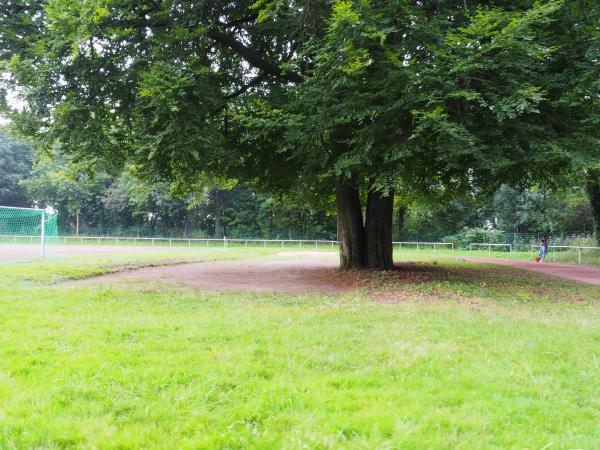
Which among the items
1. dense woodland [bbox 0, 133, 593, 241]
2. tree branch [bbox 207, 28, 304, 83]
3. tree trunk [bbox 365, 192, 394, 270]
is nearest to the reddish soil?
tree branch [bbox 207, 28, 304, 83]

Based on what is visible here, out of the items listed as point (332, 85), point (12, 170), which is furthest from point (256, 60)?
point (12, 170)

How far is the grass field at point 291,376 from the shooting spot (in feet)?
10.1

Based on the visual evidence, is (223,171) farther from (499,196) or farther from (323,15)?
(499,196)

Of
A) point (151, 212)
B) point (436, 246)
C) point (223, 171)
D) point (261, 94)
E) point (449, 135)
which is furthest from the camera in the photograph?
point (151, 212)

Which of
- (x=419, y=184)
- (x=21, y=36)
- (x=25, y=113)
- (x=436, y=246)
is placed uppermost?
(x=21, y=36)

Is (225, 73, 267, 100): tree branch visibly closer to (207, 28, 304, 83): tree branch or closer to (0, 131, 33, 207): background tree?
(207, 28, 304, 83): tree branch

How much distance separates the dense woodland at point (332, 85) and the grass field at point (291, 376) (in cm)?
384

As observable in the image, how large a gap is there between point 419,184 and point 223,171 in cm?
607

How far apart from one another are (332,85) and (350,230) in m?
6.07

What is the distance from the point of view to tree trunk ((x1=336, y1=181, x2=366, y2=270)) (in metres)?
→ 15.3

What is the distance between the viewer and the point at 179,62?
1108cm

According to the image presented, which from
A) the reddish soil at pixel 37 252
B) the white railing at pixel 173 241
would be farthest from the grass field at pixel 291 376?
the white railing at pixel 173 241

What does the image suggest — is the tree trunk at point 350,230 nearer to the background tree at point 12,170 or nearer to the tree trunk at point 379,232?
the tree trunk at point 379,232

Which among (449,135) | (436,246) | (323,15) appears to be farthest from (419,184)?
(436,246)
